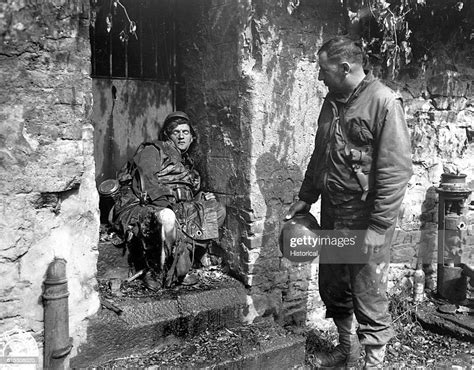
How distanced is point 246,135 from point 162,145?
83cm

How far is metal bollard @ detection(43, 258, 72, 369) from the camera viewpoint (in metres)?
3.06

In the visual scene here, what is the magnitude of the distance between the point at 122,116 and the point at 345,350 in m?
2.74

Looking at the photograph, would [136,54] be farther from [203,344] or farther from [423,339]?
[423,339]

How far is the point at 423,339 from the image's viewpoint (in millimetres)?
4441

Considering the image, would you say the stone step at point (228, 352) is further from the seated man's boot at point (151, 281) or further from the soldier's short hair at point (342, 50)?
the soldier's short hair at point (342, 50)

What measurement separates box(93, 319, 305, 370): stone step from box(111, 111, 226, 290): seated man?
52 cm

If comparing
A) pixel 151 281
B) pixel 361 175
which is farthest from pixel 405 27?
pixel 151 281

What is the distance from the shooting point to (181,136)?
4.32 metres

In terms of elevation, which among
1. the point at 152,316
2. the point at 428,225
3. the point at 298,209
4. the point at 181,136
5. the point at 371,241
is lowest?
the point at 152,316

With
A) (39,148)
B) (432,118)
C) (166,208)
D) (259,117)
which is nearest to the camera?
(39,148)

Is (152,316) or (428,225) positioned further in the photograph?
(428,225)

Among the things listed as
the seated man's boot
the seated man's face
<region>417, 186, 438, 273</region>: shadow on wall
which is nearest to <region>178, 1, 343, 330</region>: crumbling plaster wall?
the seated man's face

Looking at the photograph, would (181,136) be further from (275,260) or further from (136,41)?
(275,260)

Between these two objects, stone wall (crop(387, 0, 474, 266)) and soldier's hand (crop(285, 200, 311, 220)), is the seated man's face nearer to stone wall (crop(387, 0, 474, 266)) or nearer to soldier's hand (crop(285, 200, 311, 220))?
soldier's hand (crop(285, 200, 311, 220))
